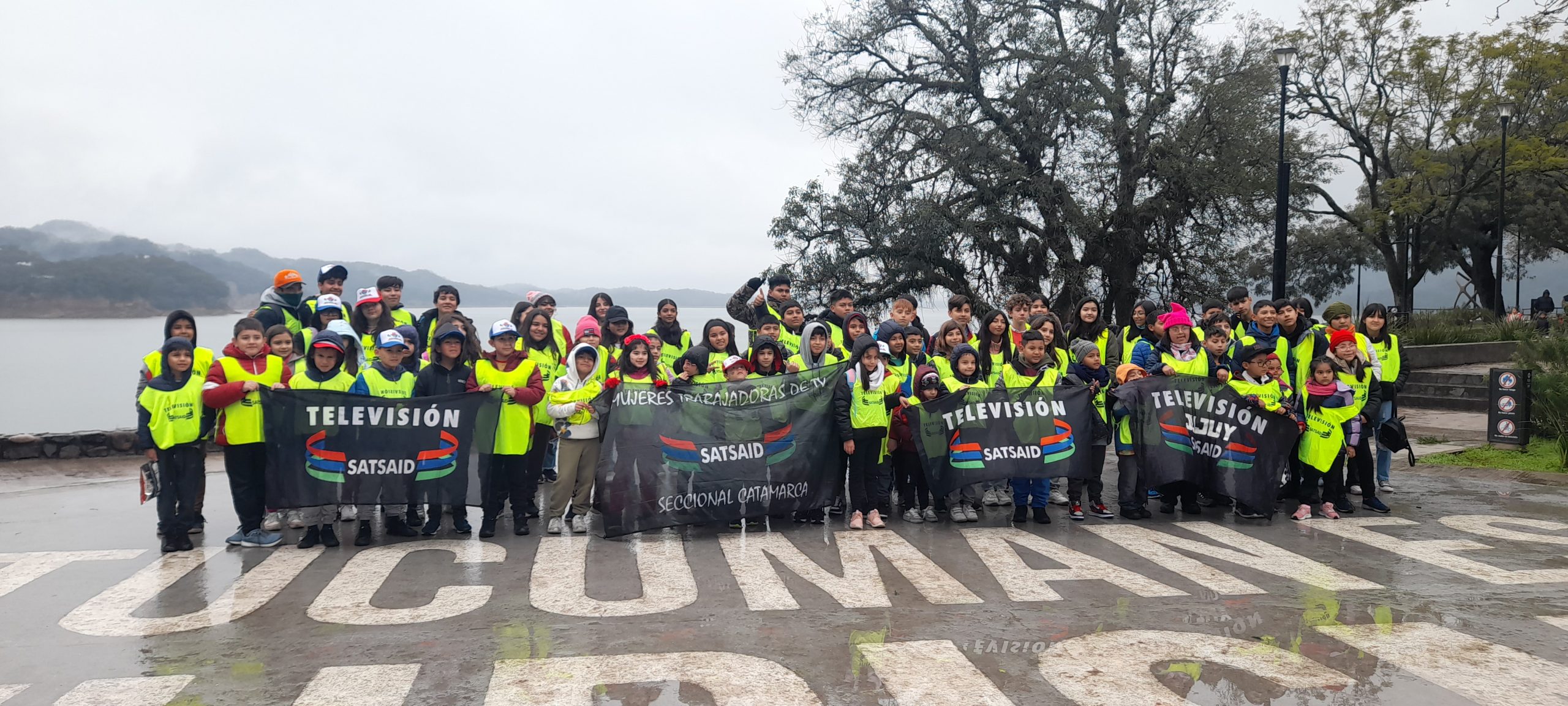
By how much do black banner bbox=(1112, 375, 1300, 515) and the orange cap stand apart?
679 centimetres

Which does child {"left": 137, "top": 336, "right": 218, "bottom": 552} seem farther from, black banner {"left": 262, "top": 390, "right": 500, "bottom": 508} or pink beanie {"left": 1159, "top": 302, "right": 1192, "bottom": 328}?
pink beanie {"left": 1159, "top": 302, "right": 1192, "bottom": 328}

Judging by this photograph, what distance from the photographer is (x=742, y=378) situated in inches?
313

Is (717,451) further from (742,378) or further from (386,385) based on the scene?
(386,385)

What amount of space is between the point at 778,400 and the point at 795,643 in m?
3.14

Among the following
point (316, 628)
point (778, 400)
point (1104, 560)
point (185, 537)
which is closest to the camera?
point (316, 628)

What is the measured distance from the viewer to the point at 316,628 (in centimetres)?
520

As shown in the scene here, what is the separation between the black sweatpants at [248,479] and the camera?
714 cm

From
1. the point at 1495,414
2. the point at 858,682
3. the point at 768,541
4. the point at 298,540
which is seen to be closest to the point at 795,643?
the point at 858,682

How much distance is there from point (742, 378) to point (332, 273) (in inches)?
160

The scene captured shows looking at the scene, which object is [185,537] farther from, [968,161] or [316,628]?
[968,161]

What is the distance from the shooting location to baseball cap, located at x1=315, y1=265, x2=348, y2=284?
9.33 metres

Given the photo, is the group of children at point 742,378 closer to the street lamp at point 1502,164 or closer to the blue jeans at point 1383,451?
the blue jeans at point 1383,451

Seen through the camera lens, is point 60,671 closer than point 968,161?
Yes

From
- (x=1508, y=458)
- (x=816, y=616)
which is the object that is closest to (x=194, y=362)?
(x=816, y=616)
